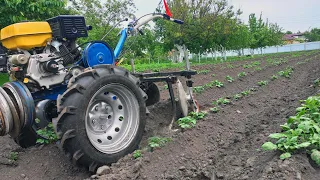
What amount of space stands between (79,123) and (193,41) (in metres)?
31.4

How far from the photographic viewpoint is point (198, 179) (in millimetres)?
3463

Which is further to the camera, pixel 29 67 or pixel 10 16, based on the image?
pixel 10 16

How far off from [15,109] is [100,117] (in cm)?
94

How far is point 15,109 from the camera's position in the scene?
3852 millimetres

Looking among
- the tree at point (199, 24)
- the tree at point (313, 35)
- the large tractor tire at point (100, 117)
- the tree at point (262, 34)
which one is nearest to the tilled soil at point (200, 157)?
the large tractor tire at point (100, 117)

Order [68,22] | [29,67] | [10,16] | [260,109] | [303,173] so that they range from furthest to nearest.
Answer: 1. [10,16]
2. [260,109]
3. [68,22]
4. [29,67]
5. [303,173]

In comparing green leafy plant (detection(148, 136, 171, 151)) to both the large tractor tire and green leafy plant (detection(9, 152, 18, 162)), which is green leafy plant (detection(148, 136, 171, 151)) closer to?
the large tractor tire

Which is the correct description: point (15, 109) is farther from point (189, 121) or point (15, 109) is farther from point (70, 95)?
point (189, 121)

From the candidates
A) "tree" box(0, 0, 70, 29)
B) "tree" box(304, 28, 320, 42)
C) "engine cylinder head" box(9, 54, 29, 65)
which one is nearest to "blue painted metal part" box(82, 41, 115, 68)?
"engine cylinder head" box(9, 54, 29, 65)

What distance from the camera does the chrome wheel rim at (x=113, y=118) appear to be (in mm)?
3971

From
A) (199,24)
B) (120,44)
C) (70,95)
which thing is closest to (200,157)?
(70,95)

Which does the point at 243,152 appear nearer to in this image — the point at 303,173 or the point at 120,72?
the point at 303,173

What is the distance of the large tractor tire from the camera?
141 inches

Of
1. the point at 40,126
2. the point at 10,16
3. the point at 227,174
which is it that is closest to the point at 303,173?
the point at 227,174
